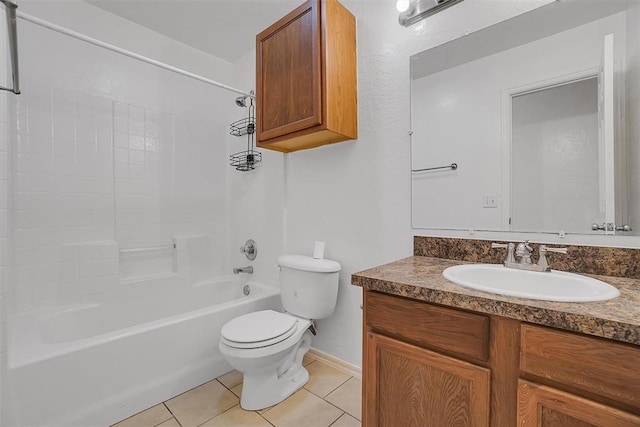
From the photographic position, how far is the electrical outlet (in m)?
1.25

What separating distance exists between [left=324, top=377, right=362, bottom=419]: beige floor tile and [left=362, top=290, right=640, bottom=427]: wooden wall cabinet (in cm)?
53

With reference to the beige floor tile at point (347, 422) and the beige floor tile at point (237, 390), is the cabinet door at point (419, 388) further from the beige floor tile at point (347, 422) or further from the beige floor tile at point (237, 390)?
the beige floor tile at point (237, 390)

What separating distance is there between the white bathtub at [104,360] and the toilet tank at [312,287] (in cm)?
36

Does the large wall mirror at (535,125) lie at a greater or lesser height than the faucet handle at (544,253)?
greater

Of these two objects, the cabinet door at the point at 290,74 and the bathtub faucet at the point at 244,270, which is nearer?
the cabinet door at the point at 290,74

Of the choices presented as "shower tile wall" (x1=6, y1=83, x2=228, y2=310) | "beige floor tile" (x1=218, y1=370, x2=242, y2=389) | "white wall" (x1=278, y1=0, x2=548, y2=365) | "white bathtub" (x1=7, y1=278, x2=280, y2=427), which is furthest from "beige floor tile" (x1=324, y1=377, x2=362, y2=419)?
"shower tile wall" (x1=6, y1=83, x2=228, y2=310)

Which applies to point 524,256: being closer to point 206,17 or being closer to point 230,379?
point 230,379

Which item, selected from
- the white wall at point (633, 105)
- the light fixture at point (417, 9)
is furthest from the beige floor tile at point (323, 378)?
the light fixture at point (417, 9)

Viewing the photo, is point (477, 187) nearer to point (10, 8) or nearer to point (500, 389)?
point (500, 389)

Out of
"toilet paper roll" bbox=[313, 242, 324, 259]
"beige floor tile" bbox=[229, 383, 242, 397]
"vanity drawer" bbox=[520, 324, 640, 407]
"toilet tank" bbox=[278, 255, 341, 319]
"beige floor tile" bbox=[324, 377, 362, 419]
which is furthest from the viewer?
"toilet paper roll" bbox=[313, 242, 324, 259]

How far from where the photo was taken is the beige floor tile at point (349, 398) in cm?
149

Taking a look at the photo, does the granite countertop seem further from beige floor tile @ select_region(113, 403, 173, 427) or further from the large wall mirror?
beige floor tile @ select_region(113, 403, 173, 427)

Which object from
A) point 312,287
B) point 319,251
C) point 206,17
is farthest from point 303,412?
point 206,17

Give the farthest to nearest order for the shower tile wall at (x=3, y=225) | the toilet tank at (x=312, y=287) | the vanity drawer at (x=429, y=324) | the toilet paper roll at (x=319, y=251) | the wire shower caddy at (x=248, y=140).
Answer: the wire shower caddy at (x=248, y=140)
the toilet paper roll at (x=319, y=251)
the toilet tank at (x=312, y=287)
the shower tile wall at (x=3, y=225)
the vanity drawer at (x=429, y=324)
